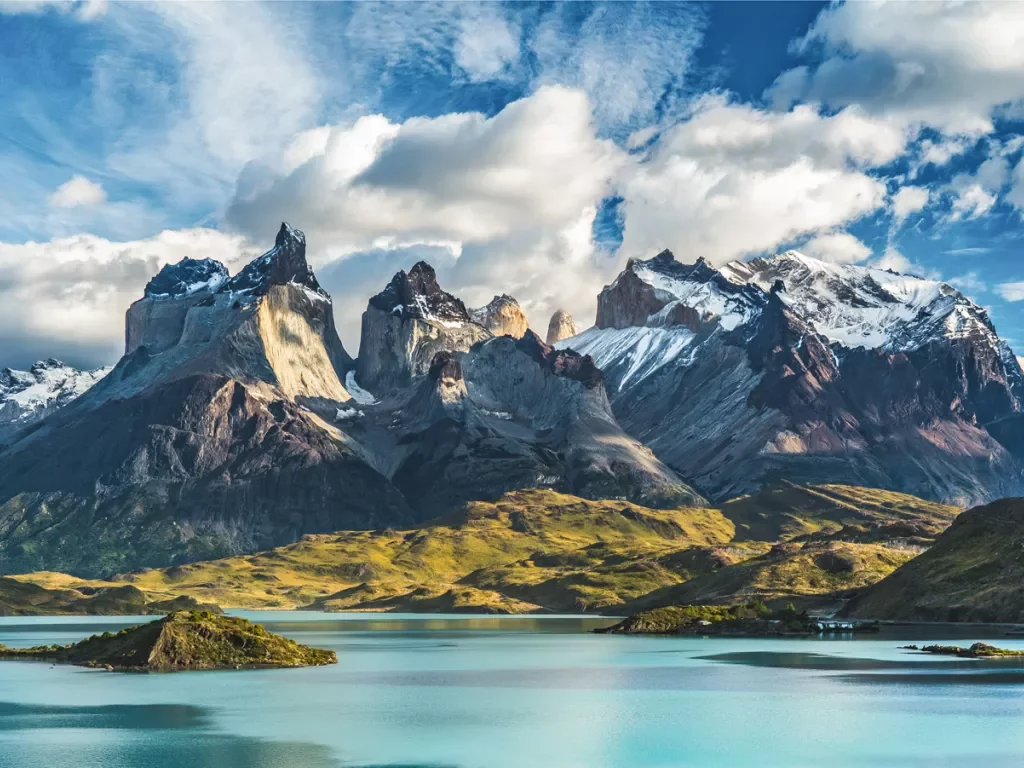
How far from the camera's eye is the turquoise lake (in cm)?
10638

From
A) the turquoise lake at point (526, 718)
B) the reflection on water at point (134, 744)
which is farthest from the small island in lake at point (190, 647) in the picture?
the reflection on water at point (134, 744)

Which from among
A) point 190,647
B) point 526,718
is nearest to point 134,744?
point 526,718

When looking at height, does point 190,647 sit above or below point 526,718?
above

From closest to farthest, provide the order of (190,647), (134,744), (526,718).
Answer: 1. (134,744)
2. (526,718)
3. (190,647)

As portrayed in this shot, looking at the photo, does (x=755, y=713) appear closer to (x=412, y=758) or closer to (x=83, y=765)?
(x=412, y=758)

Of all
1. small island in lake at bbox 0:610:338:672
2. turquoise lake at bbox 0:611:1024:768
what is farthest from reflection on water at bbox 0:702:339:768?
small island in lake at bbox 0:610:338:672

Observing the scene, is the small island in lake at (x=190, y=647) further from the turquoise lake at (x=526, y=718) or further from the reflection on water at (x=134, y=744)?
the reflection on water at (x=134, y=744)

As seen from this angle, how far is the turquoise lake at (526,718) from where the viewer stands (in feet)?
349

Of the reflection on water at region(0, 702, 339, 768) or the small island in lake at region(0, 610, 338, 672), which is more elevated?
the small island in lake at region(0, 610, 338, 672)

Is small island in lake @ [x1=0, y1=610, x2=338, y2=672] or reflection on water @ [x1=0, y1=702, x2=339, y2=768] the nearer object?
reflection on water @ [x1=0, y1=702, x2=339, y2=768]

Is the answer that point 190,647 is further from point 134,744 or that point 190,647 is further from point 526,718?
point 134,744

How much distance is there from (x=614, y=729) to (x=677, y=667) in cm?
7552

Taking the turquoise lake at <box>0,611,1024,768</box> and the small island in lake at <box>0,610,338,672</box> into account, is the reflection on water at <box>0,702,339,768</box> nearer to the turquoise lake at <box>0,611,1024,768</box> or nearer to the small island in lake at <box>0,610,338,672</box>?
the turquoise lake at <box>0,611,1024,768</box>

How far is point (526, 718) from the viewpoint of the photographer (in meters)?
134
